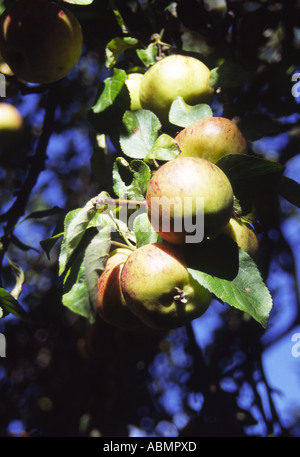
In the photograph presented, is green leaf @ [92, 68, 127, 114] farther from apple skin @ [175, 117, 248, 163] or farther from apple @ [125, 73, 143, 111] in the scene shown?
apple skin @ [175, 117, 248, 163]

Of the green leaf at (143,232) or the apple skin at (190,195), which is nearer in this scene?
the apple skin at (190,195)

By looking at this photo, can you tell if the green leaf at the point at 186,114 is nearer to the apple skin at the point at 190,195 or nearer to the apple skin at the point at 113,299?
the apple skin at the point at 190,195

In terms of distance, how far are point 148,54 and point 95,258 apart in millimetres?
645

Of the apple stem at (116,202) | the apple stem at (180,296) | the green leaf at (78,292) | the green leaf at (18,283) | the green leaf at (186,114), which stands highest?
the green leaf at (186,114)

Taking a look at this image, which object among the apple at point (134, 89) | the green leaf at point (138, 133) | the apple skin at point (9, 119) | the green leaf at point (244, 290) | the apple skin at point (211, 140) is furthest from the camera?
the apple skin at point (9, 119)

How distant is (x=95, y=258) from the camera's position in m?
0.76

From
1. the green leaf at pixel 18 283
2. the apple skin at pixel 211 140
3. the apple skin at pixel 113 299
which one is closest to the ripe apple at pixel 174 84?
the apple skin at pixel 211 140

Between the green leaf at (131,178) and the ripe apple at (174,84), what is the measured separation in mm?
224

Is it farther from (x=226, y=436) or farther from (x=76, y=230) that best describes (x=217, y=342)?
(x=76, y=230)

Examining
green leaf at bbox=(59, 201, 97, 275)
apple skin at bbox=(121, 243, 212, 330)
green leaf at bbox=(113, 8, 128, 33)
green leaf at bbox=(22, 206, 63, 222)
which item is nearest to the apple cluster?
apple skin at bbox=(121, 243, 212, 330)

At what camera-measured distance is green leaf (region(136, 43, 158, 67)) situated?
1109 mm

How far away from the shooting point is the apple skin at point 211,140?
786 mm

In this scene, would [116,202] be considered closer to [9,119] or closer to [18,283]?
[18,283]
